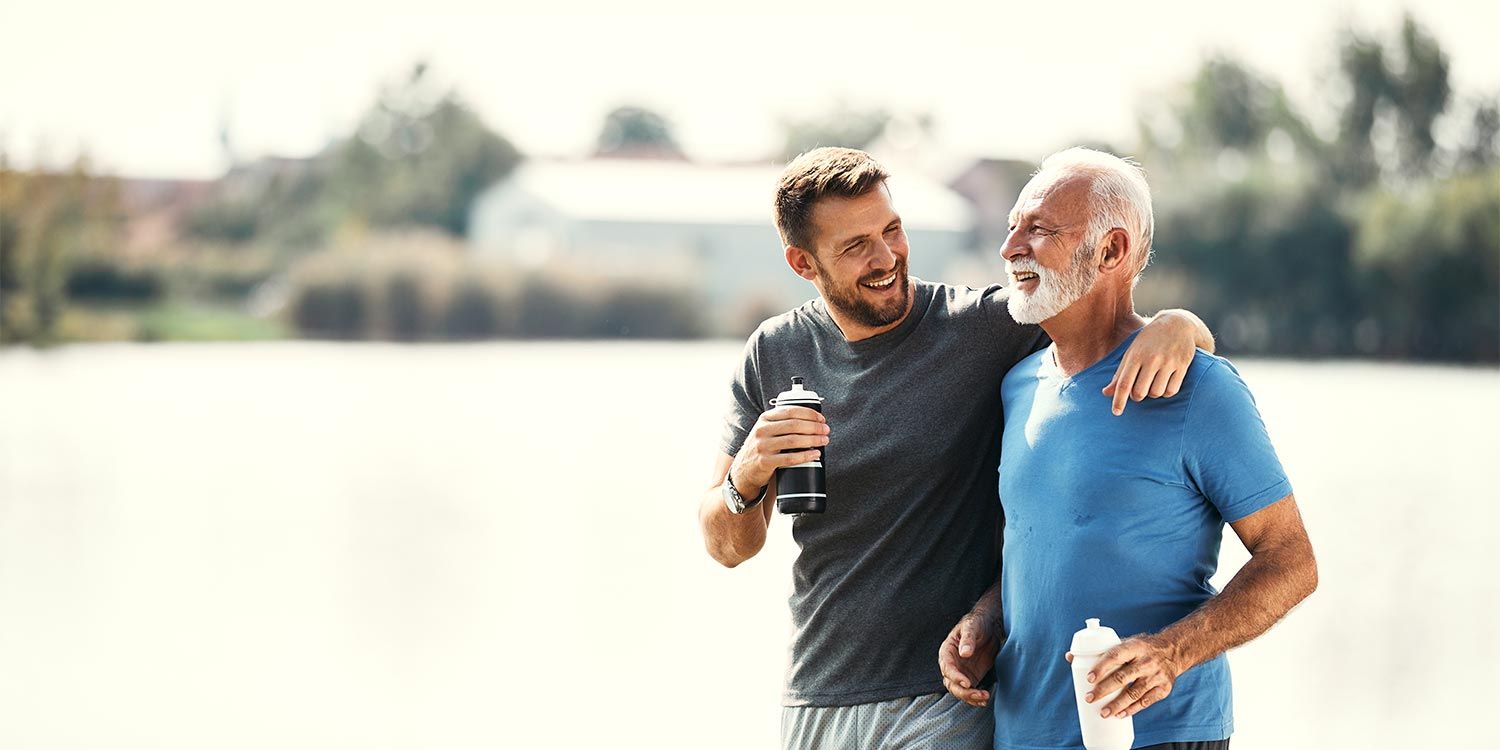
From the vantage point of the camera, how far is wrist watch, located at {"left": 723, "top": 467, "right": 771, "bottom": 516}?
120 inches

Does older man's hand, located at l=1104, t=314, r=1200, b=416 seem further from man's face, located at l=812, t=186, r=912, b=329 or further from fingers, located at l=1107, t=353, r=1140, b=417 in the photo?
man's face, located at l=812, t=186, r=912, b=329

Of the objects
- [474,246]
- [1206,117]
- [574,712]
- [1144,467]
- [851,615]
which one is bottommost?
[574,712]

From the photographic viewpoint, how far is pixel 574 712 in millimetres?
7195

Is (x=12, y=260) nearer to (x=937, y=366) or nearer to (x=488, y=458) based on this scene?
(x=488, y=458)

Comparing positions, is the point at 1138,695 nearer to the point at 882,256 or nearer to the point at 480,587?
the point at 882,256

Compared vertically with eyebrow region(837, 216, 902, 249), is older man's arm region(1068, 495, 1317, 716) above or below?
below

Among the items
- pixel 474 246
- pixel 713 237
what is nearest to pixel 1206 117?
pixel 713 237

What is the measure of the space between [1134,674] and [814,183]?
1.12 m

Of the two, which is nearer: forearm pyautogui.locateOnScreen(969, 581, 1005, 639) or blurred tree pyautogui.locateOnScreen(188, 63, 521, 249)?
forearm pyautogui.locateOnScreen(969, 581, 1005, 639)

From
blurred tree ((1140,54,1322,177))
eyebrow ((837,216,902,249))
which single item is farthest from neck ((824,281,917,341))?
blurred tree ((1140,54,1322,177))

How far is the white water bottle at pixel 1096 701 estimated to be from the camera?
2.44 metres

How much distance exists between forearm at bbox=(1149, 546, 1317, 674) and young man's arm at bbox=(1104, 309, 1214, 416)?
0.97 ft

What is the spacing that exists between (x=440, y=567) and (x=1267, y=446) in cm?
848

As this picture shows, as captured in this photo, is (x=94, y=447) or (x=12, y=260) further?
(x=12, y=260)
